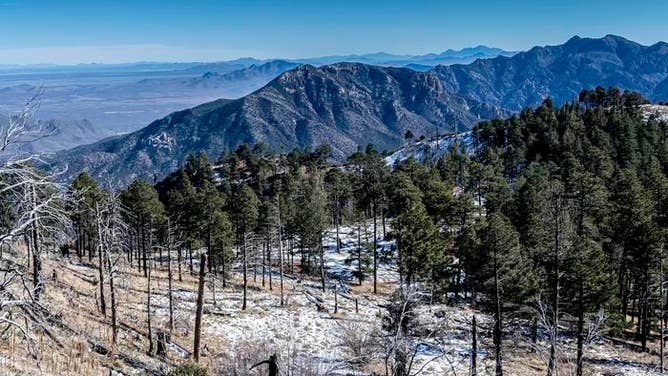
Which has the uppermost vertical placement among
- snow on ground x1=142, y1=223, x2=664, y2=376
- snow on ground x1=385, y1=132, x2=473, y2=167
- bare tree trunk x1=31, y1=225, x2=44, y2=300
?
bare tree trunk x1=31, y1=225, x2=44, y2=300

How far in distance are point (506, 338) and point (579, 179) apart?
20.8 metres

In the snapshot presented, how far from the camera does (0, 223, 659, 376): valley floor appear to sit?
722 inches

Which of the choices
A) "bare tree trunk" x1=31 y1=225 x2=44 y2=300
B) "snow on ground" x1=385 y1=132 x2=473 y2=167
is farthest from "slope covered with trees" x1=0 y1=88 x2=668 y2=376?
"snow on ground" x1=385 y1=132 x2=473 y2=167

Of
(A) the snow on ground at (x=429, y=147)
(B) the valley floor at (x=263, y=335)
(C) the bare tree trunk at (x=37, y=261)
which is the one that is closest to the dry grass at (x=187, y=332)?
(B) the valley floor at (x=263, y=335)

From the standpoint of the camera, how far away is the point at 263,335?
33719 mm

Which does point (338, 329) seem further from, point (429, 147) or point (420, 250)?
point (429, 147)

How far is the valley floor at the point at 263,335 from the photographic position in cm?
1834

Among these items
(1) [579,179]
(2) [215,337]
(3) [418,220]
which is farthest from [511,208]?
(2) [215,337]

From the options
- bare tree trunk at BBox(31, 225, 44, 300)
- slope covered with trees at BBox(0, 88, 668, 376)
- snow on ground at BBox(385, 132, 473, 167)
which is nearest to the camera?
bare tree trunk at BBox(31, 225, 44, 300)

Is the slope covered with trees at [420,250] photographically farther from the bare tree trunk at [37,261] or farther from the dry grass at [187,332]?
the dry grass at [187,332]

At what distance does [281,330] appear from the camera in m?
37.7

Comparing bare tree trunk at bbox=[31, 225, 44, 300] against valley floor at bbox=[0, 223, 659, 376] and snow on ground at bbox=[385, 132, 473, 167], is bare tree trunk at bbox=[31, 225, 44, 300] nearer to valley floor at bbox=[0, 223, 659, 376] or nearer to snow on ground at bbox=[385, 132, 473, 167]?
valley floor at bbox=[0, 223, 659, 376]

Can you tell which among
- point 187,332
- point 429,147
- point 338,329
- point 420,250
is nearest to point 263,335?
point 187,332

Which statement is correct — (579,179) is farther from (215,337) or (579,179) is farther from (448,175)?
(215,337)
